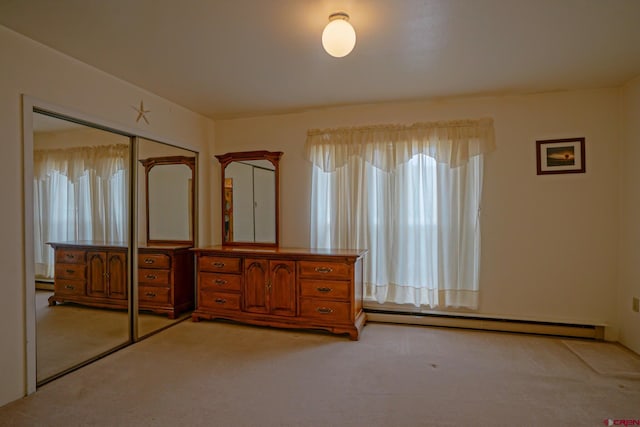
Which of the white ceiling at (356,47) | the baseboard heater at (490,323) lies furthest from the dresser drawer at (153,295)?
the baseboard heater at (490,323)

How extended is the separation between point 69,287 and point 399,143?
3.24 meters

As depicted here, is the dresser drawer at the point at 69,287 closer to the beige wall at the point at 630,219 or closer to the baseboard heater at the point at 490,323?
the baseboard heater at the point at 490,323

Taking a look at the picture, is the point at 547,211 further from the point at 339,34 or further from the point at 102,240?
the point at 102,240

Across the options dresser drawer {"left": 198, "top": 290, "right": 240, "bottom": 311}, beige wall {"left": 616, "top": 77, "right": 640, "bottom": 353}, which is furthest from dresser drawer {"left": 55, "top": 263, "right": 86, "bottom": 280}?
beige wall {"left": 616, "top": 77, "right": 640, "bottom": 353}

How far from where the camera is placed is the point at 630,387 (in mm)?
2213

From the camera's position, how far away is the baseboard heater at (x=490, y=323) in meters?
3.08

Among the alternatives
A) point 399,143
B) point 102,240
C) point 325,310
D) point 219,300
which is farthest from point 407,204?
point 102,240

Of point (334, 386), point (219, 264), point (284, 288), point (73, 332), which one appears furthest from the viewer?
point (219, 264)

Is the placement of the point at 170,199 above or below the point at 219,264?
above

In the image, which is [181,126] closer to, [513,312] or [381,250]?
[381,250]

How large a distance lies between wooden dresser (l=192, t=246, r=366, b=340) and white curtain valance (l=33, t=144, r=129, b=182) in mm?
1155

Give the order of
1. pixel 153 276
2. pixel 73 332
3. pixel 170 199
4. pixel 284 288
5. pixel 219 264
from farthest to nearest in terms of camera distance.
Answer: pixel 170 199, pixel 219 264, pixel 153 276, pixel 284 288, pixel 73 332

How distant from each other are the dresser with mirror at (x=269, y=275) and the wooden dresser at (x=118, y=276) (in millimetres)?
260

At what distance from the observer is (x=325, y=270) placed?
3.13 metres
